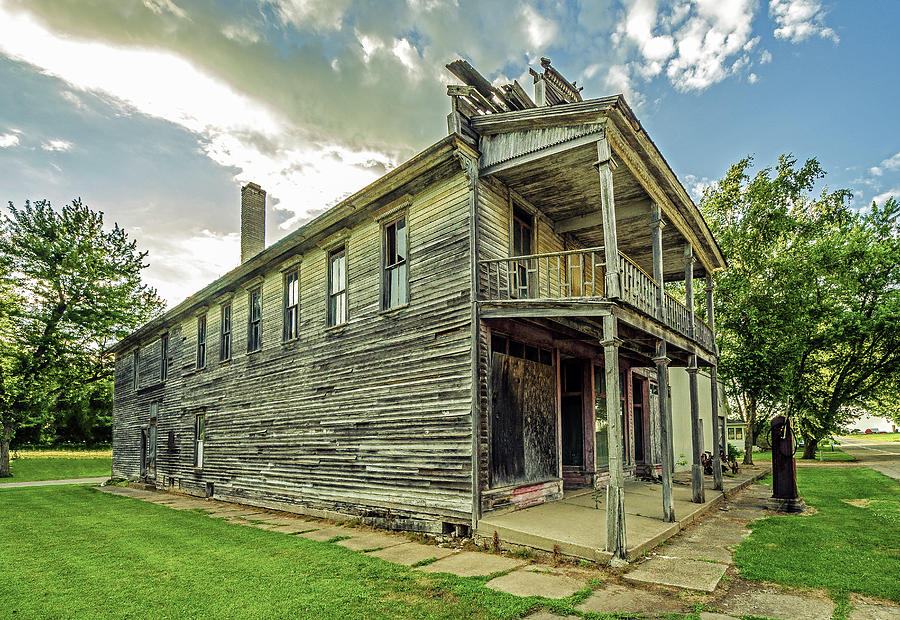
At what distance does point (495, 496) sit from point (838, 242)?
66.6ft

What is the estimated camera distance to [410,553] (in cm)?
798

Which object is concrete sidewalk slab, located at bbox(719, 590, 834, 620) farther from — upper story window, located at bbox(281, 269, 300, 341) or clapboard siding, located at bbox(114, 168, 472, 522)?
upper story window, located at bbox(281, 269, 300, 341)

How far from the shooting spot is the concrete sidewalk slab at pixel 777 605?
5.03 m

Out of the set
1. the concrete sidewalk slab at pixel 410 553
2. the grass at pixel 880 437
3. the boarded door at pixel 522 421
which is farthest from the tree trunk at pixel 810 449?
the grass at pixel 880 437

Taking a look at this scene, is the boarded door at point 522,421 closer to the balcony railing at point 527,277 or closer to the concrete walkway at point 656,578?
the balcony railing at point 527,277

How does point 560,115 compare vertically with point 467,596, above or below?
above

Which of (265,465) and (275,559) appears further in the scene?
(265,465)

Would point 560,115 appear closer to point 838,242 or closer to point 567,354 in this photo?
point 567,354

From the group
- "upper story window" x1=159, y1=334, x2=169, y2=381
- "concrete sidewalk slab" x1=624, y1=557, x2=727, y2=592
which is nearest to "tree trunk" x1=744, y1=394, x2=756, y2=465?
"concrete sidewalk slab" x1=624, y1=557, x2=727, y2=592

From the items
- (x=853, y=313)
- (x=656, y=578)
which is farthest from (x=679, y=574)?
(x=853, y=313)

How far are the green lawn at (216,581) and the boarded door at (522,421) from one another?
9.75 feet

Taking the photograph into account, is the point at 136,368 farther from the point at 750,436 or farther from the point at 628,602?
the point at 750,436

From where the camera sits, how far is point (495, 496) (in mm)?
8859

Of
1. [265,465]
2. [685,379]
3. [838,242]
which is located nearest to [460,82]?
[265,465]
